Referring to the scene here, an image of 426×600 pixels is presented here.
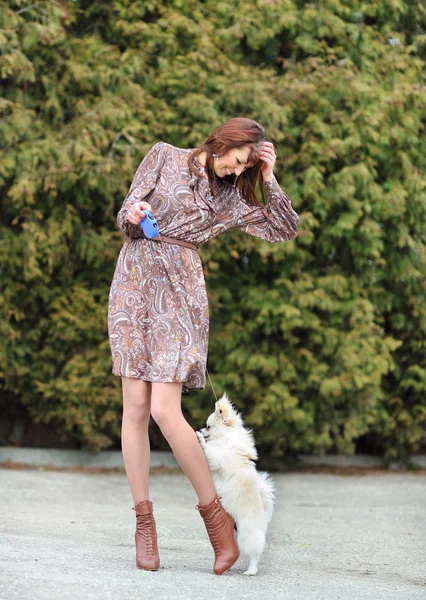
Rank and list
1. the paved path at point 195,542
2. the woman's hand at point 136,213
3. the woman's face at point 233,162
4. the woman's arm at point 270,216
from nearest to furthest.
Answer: the paved path at point 195,542, the woman's hand at point 136,213, the woman's face at point 233,162, the woman's arm at point 270,216

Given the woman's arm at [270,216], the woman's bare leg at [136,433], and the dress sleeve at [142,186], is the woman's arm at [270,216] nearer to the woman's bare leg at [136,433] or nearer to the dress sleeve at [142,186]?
the dress sleeve at [142,186]

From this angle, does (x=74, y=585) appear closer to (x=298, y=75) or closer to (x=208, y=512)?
(x=208, y=512)

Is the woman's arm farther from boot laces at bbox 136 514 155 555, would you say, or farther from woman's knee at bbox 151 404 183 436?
boot laces at bbox 136 514 155 555

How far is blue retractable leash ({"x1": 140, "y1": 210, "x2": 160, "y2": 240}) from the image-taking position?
366 cm

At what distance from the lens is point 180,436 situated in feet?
12.2

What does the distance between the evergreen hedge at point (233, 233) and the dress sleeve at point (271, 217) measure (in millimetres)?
3055

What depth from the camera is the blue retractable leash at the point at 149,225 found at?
366cm

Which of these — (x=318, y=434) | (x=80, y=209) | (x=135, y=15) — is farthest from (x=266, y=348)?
(x=135, y=15)

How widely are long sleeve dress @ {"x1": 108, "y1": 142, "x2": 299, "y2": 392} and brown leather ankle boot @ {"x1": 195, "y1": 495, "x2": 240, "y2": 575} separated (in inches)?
17.8

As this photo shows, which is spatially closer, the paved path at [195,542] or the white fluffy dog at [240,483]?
the paved path at [195,542]

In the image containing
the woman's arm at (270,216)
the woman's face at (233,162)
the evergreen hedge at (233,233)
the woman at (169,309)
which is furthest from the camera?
the evergreen hedge at (233,233)

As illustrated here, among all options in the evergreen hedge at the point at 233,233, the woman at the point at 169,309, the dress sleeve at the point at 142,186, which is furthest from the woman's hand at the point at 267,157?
the evergreen hedge at the point at 233,233

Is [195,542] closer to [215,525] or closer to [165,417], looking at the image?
[215,525]

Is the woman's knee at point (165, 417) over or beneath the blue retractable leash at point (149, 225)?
beneath
